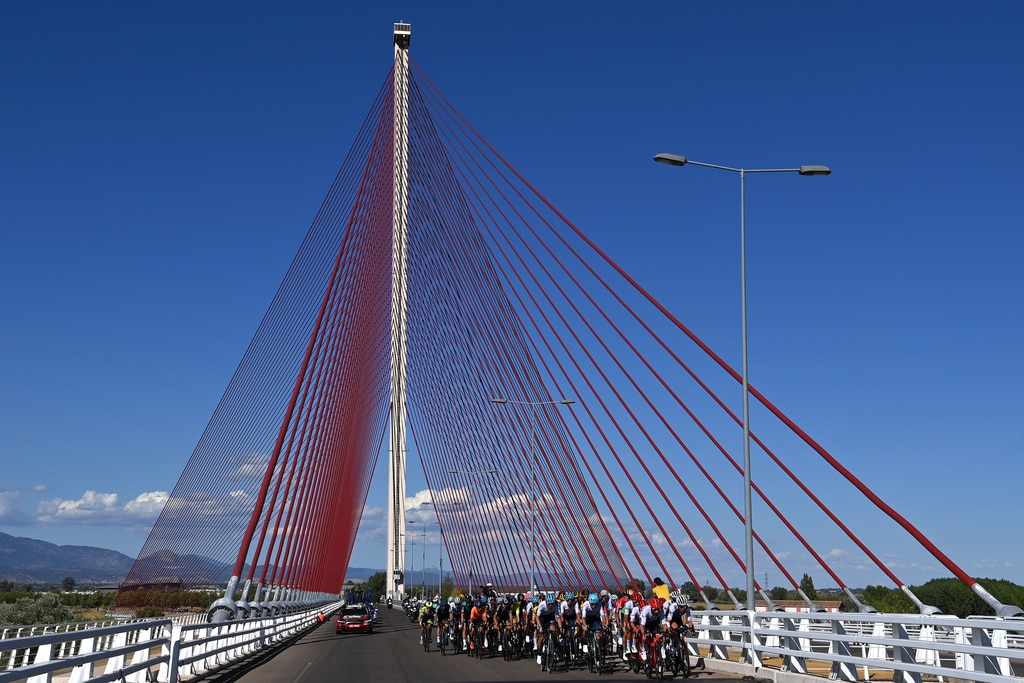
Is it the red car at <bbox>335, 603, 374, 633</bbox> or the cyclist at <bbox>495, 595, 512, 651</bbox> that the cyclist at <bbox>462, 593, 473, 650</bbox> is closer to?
the cyclist at <bbox>495, 595, 512, 651</bbox>

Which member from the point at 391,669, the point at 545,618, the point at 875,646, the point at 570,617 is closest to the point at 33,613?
the point at 391,669

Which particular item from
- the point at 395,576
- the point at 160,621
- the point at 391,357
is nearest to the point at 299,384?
the point at 160,621

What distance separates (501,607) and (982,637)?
59.8 feet

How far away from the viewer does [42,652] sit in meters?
11.7

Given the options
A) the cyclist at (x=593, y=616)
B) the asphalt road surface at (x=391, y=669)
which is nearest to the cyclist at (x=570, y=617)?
the cyclist at (x=593, y=616)

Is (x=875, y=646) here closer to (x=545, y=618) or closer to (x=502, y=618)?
(x=545, y=618)

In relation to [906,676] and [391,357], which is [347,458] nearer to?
[391,357]

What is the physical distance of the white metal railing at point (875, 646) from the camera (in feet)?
37.0

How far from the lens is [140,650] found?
14.2 metres

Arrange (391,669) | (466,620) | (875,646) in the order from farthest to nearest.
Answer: (466,620), (391,669), (875,646)

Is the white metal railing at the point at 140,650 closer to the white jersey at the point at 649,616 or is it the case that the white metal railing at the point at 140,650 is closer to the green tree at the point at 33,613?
the white jersey at the point at 649,616

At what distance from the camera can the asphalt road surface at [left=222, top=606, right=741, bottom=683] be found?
19.2 metres

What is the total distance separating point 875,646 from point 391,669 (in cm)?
967

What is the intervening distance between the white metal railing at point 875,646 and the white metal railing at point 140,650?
28.9ft
